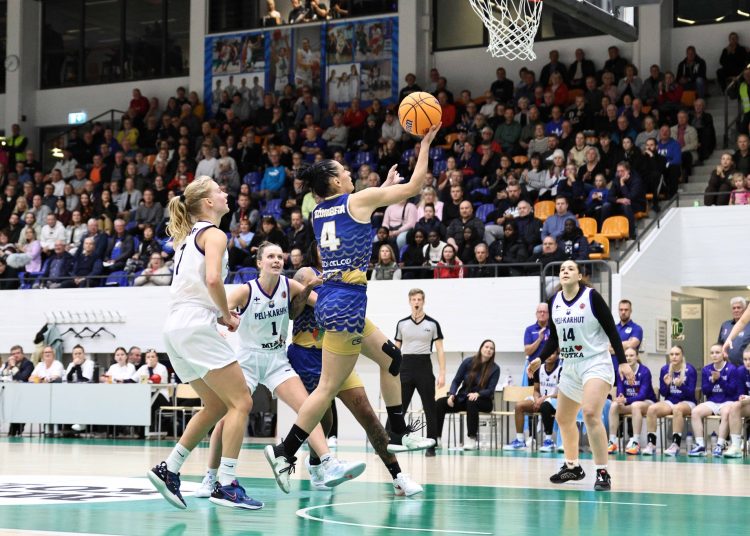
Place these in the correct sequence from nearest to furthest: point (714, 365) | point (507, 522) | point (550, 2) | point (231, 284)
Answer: point (507, 522), point (550, 2), point (714, 365), point (231, 284)

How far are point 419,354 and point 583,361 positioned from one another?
465 cm

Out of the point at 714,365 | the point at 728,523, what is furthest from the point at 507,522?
the point at 714,365

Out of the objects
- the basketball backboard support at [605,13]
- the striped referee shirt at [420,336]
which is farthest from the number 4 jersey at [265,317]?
the striped referee shirt at [420,336]

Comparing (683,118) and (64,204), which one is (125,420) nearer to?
(64,204)

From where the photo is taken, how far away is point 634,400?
609 inches

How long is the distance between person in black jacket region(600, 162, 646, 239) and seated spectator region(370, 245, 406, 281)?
11.1ft

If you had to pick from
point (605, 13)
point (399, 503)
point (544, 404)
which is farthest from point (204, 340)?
point (544, 404)

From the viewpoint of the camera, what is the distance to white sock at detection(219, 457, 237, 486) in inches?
294

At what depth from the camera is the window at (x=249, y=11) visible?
2603cm

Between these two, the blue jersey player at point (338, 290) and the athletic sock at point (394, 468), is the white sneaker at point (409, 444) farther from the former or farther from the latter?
the blue jersey player at point (338, 290)

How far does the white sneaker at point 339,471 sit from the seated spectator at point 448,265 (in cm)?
987

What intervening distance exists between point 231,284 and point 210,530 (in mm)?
13045

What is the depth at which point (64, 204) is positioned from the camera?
79.8 feet

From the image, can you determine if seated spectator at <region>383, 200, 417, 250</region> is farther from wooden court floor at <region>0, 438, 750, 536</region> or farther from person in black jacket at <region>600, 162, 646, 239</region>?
wooden court floor at <region>0, 438, 750, 536</region>
